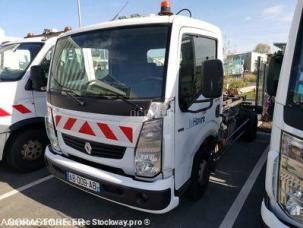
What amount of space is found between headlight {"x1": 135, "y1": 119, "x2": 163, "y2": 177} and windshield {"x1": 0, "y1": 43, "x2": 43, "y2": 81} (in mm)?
2723

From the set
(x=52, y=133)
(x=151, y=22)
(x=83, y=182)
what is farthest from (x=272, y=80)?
(x=52, y=133)

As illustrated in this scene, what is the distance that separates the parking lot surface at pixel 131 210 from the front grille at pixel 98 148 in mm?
847

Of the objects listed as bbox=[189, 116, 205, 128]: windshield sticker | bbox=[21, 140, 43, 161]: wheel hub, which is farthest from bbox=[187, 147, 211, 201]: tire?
bbox=[21, 140, 43, 161]: wheel hub

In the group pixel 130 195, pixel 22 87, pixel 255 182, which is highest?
pixel 22 87

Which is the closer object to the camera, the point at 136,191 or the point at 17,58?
the point at 136,191

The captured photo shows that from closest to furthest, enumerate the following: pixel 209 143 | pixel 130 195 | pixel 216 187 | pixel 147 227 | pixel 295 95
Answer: pixel 295 95 < pixel 130 195 < pixel 147 227 < pixel 209 143 < pixel 216 187

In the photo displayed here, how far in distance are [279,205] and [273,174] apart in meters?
0.22

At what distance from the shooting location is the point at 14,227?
11.1ft

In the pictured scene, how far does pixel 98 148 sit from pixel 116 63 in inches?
37.3

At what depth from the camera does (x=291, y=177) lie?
200 centimetres

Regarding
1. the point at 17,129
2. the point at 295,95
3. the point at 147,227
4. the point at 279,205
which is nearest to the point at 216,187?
the point at 147,227

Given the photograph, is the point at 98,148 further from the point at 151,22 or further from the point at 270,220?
the point at 270,220

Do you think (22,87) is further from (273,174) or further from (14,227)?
(273,174)

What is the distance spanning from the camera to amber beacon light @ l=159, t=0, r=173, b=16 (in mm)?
3277
